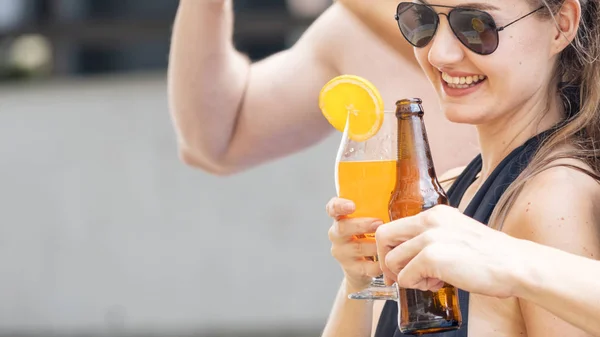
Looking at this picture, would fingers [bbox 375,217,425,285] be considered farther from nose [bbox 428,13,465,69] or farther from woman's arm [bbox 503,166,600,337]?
nose [bbox 428,13,465,69]

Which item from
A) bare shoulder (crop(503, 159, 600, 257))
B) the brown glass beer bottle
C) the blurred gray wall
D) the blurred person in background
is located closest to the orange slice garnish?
the brown glass beer bottle

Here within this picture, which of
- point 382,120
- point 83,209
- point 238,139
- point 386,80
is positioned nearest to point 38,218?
point 83,209

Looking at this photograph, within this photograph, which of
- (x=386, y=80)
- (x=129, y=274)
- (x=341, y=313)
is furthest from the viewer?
(x=129, y=274)

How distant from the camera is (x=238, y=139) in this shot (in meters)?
3.04

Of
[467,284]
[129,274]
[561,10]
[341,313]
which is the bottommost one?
[129,274]

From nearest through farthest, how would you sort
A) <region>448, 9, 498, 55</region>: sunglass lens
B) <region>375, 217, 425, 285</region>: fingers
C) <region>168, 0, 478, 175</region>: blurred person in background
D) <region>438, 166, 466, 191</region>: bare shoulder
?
<region>375, 217, 425, 285</region>: fingers → <region>448, 9, 498, 55</region>: sunglass lens → <region>438, 166, 466, 191</region>: bare shoulder → <region>168, 0, 478, 175</region>: blurred person in background

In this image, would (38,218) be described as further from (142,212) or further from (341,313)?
(341,313)

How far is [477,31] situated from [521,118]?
0.21m

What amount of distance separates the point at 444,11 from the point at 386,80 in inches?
34.8

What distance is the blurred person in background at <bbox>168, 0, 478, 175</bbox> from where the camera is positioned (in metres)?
2.57

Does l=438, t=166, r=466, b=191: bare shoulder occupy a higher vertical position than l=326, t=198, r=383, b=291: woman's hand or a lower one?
higher

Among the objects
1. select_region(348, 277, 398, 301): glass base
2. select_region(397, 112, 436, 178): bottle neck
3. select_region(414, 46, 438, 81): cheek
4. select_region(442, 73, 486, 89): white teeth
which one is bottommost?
select_region(348, 277, 398, 301): glass base

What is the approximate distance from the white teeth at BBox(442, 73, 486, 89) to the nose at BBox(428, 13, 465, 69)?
1.3 inches

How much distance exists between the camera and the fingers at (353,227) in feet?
6.00
